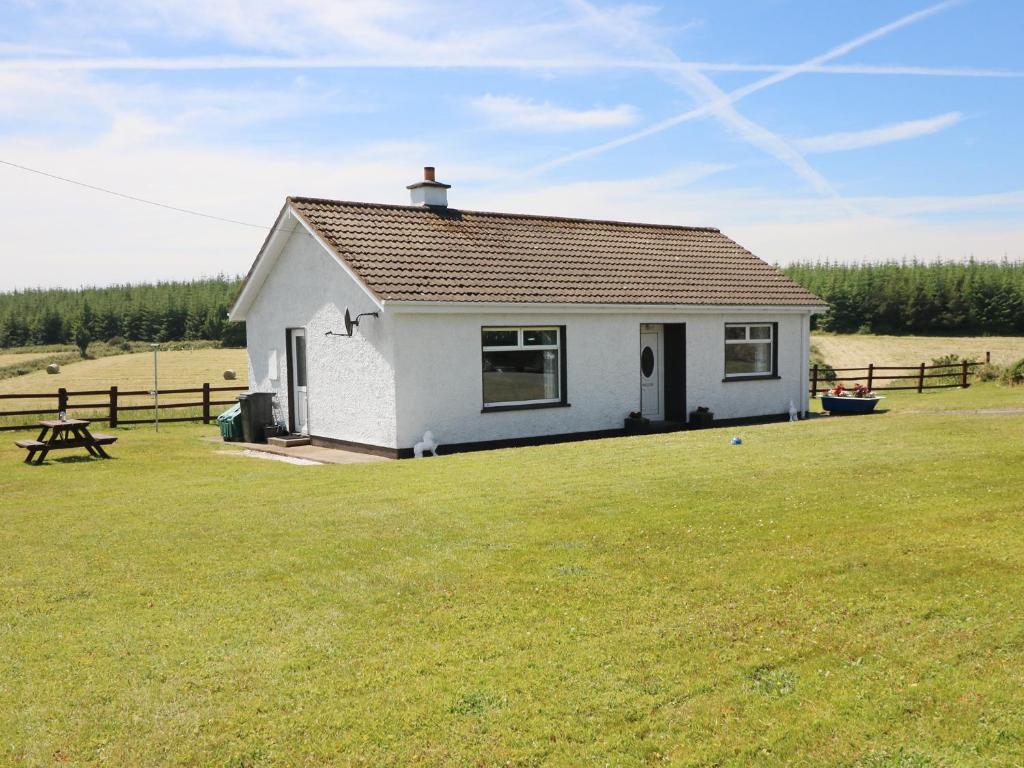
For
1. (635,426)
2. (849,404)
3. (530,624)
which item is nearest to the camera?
(530,624)

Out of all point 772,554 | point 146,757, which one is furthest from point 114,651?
point 772,554

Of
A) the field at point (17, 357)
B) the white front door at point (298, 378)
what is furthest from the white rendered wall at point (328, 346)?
the field at point (17, 357)

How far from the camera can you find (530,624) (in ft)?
20.3

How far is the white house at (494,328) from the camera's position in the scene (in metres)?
16.2

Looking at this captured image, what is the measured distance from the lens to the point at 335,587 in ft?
23.5

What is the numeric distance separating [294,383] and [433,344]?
4.45 metres

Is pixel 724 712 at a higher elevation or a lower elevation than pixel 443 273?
lower

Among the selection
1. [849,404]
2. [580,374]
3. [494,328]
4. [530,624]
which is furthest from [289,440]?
[849,404]

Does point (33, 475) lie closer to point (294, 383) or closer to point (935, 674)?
point (294, 383)

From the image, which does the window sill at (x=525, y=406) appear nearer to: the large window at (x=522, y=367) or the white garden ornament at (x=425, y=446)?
the large window at (x=522, y=367)

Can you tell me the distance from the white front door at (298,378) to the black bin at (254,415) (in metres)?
0.64

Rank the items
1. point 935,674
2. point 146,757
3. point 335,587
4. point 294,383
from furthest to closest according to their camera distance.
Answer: point 294,383, point 335,587, point 935,674, point 146,757

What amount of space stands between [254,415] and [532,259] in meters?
6.98

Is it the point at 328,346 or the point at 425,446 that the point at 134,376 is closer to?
the point at 328,346
